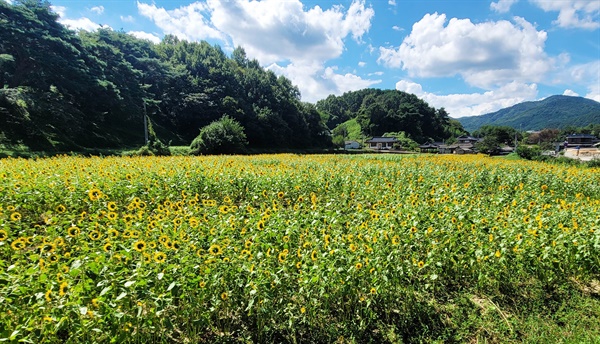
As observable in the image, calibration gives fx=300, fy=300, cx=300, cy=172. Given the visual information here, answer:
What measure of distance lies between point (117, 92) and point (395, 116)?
8860 centimetres

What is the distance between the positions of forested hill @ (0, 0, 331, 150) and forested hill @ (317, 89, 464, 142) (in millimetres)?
45047

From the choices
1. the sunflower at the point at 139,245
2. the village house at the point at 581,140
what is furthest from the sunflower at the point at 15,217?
the village house at the point at 581,140

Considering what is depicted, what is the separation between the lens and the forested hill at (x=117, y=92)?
25547 millimetres

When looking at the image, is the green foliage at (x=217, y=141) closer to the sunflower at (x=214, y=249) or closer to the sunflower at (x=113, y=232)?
the sunflower at (x=113, y=232)

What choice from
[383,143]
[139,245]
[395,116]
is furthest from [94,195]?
[395,116]

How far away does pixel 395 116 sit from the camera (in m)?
103

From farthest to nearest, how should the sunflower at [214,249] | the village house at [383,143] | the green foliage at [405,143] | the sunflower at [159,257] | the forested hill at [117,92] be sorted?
the village house at [383,143]
the green foliage at [405,143]
the forested hill at [117,92]
the sunflower at [214,249]
the sunflower at [159,257]

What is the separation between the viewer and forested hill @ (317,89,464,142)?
338 feet

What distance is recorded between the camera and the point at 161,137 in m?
41.8

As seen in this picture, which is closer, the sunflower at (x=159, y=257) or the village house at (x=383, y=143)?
the sunflower at (x=159, y=257)

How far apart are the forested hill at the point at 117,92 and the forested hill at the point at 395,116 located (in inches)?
1774

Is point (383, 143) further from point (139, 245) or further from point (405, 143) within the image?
point (139, 245)

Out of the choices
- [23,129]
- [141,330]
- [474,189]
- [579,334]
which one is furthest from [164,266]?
[23,129]

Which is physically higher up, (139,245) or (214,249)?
(139,245)
